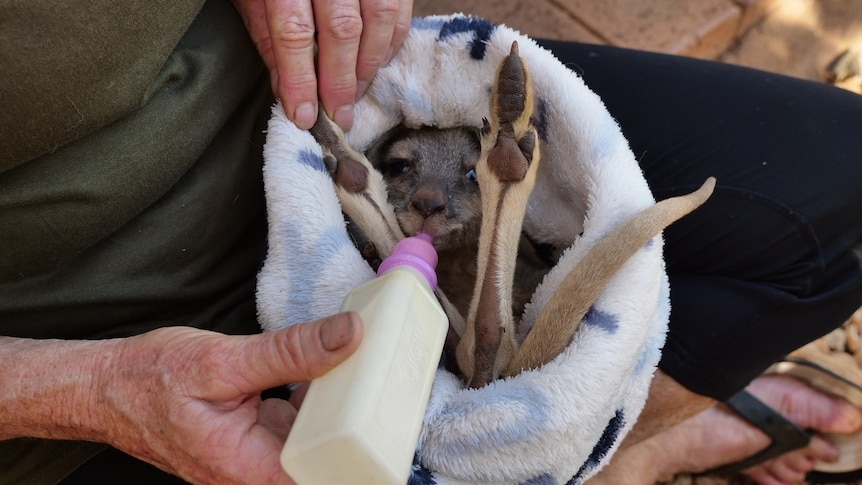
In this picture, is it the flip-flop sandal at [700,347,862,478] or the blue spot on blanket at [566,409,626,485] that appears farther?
the flip-flop sandal at [700,347,862,478]

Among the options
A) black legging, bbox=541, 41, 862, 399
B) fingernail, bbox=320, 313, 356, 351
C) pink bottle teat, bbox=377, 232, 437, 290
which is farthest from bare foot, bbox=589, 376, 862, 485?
fingernail, bbox=320, 313, 356, 351

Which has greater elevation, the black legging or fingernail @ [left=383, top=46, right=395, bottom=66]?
fingernail @ [left=383, top=46, right=395, bottom=66]

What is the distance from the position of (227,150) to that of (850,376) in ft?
5.23

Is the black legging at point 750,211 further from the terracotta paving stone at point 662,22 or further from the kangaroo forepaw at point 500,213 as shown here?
the terracotta paving stone at point 662,22

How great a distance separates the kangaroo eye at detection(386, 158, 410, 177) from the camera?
4.83 feet

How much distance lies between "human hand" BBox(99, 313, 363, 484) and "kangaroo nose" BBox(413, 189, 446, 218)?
48 centimetres

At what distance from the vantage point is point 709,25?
2396mm

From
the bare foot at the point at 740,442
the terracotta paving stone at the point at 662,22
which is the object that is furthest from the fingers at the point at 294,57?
the terracotta paving stone at the point at 662,22

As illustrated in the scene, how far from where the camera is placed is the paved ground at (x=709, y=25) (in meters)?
2.31

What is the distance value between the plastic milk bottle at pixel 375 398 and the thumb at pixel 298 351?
0.02 meters

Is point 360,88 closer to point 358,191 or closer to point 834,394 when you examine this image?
point 358,191

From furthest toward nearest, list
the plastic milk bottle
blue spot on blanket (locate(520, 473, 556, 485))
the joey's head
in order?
the joey's head → blue spot on blanket (locate(520, 473, 556, 485)) → the plastic milk bottle

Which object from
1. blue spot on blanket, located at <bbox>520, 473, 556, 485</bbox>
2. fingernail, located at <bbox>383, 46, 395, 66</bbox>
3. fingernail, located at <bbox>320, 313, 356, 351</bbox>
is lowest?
blue spot on blanket, located at <bbox>520, 473, 556, 485</bbox>

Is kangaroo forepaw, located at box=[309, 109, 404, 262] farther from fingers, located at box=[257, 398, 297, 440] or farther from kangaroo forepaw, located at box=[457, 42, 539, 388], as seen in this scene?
fingers, located at box=[257, 398, 297, 440]
